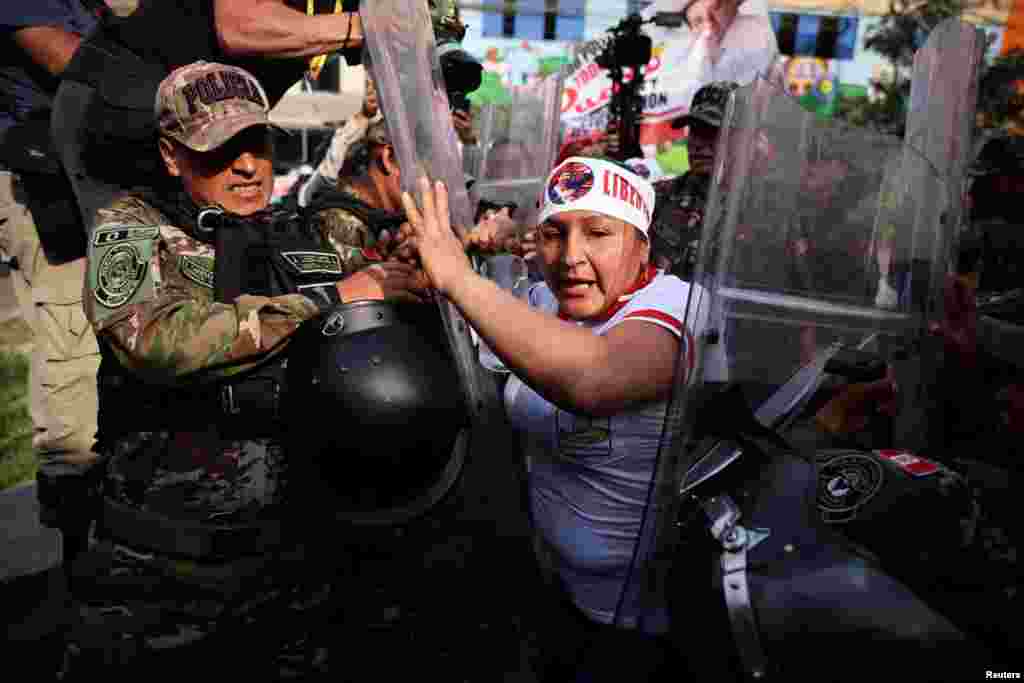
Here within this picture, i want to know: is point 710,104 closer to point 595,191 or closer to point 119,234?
point 595,191

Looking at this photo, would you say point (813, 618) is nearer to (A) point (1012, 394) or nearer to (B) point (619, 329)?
(B) point (619, 329)

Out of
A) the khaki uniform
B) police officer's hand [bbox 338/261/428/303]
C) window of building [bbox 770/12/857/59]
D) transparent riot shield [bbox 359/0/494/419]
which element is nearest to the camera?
transparent riot shield [bbox 359/0/494/419]

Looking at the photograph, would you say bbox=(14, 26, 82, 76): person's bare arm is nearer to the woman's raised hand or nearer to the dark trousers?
the woman's raised hand

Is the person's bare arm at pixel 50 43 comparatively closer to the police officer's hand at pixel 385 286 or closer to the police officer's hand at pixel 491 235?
the police officer's hand at pixel 385 286

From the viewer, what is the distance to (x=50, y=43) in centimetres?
292

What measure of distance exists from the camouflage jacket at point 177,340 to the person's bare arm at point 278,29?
2.25ft

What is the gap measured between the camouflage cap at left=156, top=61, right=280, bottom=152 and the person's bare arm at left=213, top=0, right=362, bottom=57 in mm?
327

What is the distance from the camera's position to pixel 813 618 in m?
1.19

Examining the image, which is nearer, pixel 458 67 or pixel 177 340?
pixel 177 340

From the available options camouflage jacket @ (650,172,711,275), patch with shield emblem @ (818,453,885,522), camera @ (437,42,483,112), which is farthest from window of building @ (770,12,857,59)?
patch with shield emblem @ (818,453,885,522)

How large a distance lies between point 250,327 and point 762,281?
119 centimetres

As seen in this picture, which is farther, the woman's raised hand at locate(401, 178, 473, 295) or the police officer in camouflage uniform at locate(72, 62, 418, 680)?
the police officer in camouflage uniform at locate(72, 62, 418, 680)

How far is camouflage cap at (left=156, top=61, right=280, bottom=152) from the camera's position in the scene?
212 centimetres

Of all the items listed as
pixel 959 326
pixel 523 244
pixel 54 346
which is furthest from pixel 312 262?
pixel 959 326
